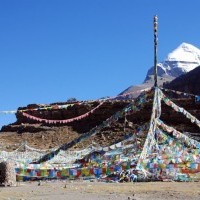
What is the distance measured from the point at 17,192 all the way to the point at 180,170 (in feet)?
20.6

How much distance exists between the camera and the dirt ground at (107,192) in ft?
43.1

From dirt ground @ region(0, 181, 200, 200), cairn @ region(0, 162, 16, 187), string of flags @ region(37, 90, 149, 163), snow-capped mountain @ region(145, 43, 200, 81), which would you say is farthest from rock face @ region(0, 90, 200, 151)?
snow-capped mountain @ region(145, 43, 200, 81)

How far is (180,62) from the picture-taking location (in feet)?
561

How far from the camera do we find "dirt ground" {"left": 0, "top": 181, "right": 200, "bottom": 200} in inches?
Result: 518

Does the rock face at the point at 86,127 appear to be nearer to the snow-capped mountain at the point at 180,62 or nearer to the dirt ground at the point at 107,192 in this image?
the dirt ground at the point at 107,192

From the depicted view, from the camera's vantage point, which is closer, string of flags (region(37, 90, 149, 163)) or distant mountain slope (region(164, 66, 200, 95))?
string of flags (region(37, 90, 149, 163))

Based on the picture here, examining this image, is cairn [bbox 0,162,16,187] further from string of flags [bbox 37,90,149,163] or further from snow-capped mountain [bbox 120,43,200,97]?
snow-capped mountain [bbox 120,43,200,97]

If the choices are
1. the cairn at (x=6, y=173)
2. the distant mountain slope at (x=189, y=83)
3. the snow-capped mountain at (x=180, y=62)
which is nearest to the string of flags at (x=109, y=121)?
the cairn at (x=6, y=173)

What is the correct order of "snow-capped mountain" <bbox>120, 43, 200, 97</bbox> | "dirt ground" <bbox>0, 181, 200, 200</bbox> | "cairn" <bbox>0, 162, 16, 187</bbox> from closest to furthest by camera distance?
"dirt ground" <bbox>0, 181, 200, 200</bbox>, "cairn" <bbox>0, 162, 16, 187</bbox>, "snow-capped mountain" <bbox>120, 43, 200, 97</bbox>

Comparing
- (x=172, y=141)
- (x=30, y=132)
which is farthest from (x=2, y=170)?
(x=30, y=132)

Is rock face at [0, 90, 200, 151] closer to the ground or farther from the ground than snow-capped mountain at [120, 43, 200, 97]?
closer to the ground

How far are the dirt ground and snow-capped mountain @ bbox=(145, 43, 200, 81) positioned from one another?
14610 centimetres

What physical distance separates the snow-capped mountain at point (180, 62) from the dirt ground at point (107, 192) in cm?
14610

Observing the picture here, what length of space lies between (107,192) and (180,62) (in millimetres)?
159348
